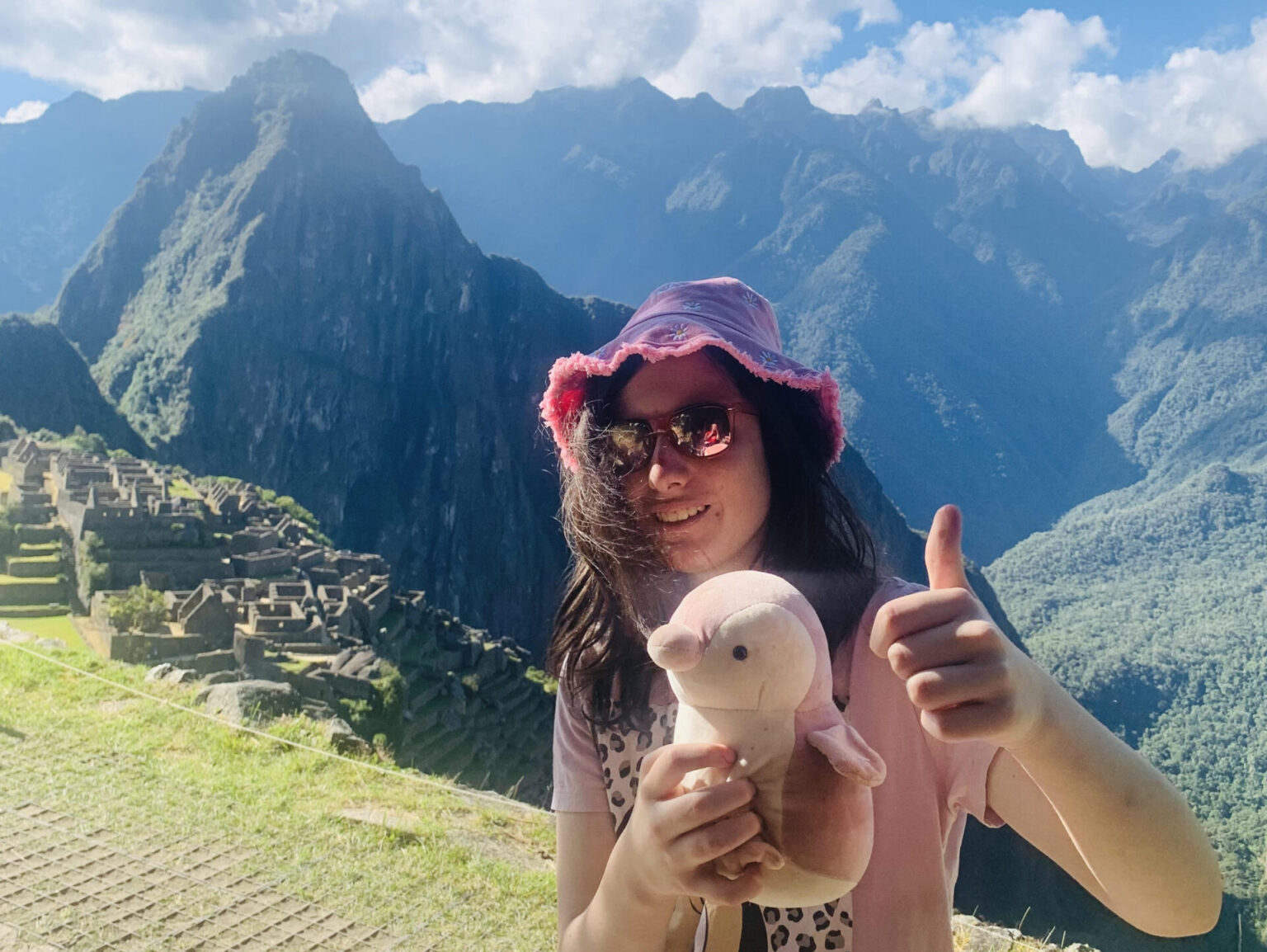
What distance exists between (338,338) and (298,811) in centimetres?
7300

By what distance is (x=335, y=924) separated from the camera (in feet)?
10.2

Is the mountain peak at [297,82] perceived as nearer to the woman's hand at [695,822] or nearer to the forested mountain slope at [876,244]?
the forested mountain slope at [876,244]

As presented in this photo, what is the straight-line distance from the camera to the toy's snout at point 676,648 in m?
0.92

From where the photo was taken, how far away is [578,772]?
4.62 ft

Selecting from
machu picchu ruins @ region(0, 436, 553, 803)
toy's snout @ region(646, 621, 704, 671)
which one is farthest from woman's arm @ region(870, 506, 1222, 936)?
machu picchu ruins @ region(0, 436, 553, 803)

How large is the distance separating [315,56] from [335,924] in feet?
316

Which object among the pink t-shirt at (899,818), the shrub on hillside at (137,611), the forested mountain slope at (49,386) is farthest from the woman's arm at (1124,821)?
the forested mountain slope at (49,386)

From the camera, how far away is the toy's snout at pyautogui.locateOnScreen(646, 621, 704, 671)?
3.01 ft

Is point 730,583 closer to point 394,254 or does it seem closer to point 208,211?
point 394,254

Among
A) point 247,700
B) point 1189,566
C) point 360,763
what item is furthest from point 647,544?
point 1189,566

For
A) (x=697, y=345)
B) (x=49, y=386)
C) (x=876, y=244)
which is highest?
(x=876, y=244)

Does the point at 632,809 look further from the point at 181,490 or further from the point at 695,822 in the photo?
the point at 181,490

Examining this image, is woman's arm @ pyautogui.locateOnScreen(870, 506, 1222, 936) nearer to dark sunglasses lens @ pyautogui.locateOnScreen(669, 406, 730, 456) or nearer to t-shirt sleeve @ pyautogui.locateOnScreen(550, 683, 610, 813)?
dark sunglasses lens @ pyautogui.locateOnScreen(669, 406, 730, 456)

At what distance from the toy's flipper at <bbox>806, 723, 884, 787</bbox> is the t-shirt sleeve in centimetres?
57
